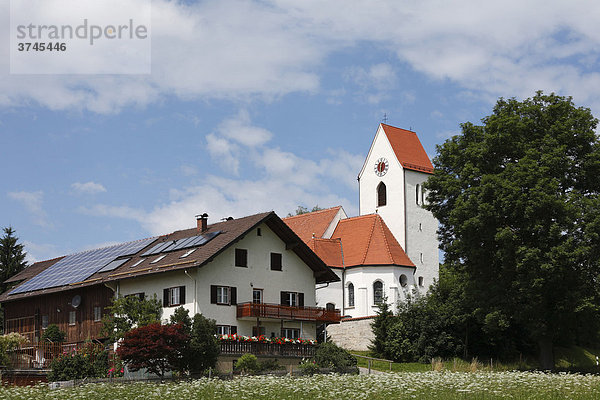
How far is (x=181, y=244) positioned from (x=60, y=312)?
37.0ft

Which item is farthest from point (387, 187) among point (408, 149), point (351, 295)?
point (351, 295)

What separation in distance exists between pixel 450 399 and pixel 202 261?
23.0 meters

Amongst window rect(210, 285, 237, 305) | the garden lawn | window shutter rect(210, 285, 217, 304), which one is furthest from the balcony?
the garden lawn

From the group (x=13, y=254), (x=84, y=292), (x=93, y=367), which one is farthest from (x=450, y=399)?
(x=13, y=254)

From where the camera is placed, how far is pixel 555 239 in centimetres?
4266

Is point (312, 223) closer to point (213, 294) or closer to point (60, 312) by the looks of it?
point (60, 312)

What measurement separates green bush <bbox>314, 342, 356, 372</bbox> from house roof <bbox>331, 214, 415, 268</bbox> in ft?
78.5

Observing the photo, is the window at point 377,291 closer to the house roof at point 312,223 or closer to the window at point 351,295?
the window at point 351,295

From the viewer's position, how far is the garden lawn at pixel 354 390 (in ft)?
71.5

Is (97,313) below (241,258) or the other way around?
below

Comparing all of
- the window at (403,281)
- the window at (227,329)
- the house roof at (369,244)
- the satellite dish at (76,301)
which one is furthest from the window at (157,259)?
the window at (403,281)

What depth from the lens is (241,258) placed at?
46250 millimetres

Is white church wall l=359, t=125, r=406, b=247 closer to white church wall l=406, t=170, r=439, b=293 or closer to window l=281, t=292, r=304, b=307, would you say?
white church wall l=406, t=170, r=439, b=293

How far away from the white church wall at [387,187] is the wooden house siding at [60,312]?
3035cm
